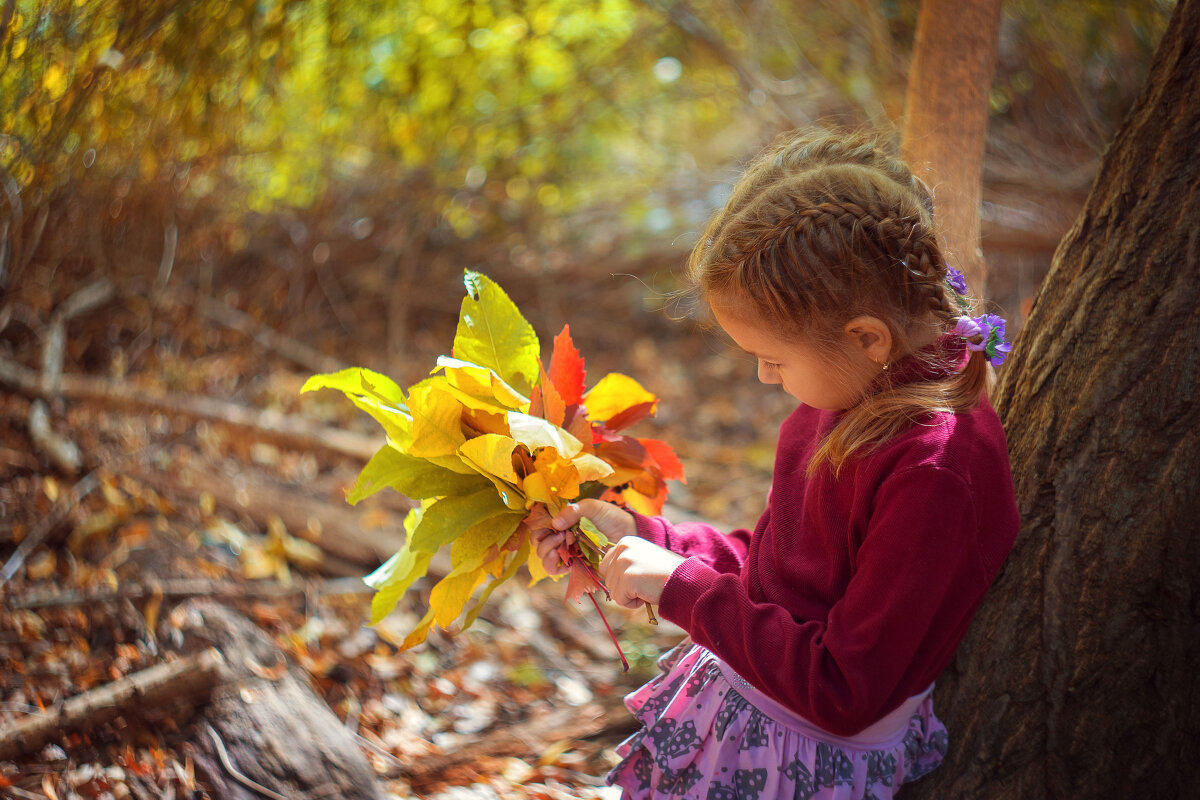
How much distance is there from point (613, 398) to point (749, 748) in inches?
26.9

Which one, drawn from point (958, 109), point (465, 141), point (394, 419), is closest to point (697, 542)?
point (394, 419)

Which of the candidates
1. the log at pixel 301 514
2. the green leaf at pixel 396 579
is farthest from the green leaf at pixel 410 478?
the log at pixel 301 514

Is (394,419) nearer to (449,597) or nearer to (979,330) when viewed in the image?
(449,597)

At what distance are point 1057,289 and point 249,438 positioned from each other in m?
3.17

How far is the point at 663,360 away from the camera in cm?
568

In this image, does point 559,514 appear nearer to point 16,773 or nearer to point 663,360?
point 16,773

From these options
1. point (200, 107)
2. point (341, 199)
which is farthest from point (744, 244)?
point (341, 199)

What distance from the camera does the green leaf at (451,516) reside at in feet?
4.66

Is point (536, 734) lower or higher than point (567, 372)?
lower

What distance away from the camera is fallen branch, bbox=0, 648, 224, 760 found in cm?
188

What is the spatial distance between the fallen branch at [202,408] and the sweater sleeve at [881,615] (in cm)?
268

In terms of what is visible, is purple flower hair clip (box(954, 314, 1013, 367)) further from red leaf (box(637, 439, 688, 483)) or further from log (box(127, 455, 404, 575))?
log (box(127, 455, 404, 575))

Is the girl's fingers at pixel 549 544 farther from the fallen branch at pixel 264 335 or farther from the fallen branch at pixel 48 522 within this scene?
the fallen branch at pixel 264 335

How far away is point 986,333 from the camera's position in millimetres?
1248
